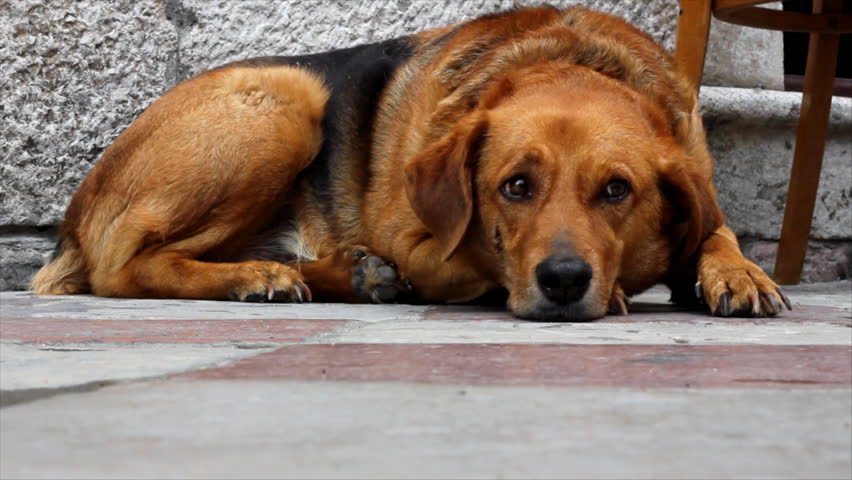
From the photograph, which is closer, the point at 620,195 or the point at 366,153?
the point at 620,195

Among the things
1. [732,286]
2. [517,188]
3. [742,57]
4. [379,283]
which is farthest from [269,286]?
[742,57]

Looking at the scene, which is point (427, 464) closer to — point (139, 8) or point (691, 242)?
point (691, 242)

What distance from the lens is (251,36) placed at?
4465 mm

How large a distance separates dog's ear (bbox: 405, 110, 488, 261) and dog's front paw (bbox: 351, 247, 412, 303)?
1.21 ft

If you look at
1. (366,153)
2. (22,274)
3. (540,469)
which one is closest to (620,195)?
(366,153)

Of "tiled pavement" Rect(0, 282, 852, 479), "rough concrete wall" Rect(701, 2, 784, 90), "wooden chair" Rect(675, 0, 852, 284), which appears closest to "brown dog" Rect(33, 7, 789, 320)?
"tiled pavement" Rect(0, 282, 852, 479)

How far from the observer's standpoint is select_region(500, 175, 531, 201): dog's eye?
2.86 metres

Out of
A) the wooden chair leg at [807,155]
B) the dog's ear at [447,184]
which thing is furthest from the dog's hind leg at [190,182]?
the wooden chair leg at [807,155]

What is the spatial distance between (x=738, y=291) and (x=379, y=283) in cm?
111

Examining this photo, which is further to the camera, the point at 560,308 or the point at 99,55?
the point at 99,55

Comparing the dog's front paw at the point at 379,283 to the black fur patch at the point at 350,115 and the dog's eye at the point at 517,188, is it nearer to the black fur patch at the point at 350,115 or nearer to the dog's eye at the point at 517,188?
the black fur patch at the point at 350,115

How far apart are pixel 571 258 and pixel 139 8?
7.72ft

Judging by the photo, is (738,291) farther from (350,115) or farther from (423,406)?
(423,406)

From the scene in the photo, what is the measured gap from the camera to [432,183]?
3035mm
